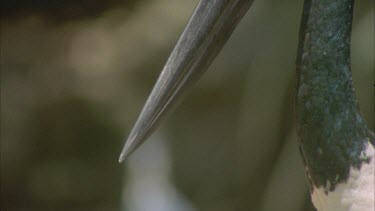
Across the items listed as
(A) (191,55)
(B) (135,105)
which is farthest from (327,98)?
(B) (135,105)

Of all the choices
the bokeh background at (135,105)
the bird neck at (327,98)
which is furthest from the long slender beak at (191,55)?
the bokeh background at (135,105)

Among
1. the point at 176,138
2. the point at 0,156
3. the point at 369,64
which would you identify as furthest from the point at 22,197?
the point at 369,64

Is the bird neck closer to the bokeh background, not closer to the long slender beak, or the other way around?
the long slender beak

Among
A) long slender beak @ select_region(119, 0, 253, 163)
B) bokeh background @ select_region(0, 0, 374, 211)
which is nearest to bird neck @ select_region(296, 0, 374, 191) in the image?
long slender beak @ select_region(119, 0, 253, 163)

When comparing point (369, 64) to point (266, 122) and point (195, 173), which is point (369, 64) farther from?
point (195, 173)

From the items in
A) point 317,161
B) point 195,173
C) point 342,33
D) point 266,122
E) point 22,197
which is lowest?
point 22,197

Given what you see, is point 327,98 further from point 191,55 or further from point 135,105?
point 135,105

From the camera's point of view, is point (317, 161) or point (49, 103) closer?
point (317, 161)
